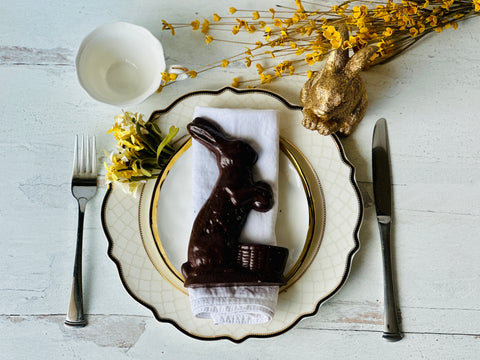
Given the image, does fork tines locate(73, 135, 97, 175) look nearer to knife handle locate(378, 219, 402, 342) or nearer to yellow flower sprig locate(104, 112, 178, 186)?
yellow flower sprig locate(104, 112, 178, 186)

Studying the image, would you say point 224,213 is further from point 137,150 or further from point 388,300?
point 388,300

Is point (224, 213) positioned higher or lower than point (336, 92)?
lower

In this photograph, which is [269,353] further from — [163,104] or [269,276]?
[163,104]

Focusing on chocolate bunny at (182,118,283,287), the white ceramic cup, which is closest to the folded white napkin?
chocolate bunny at (182,118,283,287)

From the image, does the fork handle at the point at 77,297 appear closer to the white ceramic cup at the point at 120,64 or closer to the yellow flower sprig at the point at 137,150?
the yellow flower sprig at the point at 137,150

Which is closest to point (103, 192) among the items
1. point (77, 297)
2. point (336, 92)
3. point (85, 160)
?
point (85, 160)

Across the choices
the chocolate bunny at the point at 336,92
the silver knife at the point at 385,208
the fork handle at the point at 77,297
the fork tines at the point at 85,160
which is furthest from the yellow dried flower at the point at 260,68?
the fork handle at the point at 77,297
